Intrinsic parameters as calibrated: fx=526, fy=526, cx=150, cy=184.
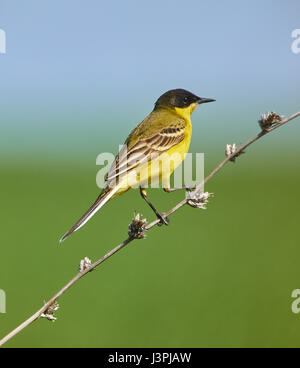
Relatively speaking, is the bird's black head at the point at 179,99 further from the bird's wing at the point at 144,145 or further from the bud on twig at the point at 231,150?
the bud on twig at the point at 231,150

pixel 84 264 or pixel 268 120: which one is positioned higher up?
pixel 268 120

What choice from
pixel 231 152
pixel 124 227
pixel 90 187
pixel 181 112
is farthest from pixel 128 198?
pixel 231 152

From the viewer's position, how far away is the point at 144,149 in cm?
465

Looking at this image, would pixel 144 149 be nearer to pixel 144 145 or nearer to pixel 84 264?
pixel 144 145

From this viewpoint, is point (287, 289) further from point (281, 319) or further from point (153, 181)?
point (153, 181)

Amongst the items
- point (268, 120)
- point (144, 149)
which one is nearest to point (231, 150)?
point (268, 120)

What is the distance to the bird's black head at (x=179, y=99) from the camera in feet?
18.0

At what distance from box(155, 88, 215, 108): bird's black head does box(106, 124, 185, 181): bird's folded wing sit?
0.41 meters

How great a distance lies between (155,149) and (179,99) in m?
1.09

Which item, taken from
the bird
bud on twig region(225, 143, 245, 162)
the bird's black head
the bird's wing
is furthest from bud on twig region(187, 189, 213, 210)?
the bird's black head

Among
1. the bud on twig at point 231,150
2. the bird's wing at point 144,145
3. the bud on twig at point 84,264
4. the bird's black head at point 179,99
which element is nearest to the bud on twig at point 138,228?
the bud on twig at point 84,264

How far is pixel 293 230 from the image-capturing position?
1145cm

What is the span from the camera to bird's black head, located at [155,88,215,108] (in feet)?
18.0

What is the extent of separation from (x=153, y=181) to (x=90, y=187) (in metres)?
11.9
